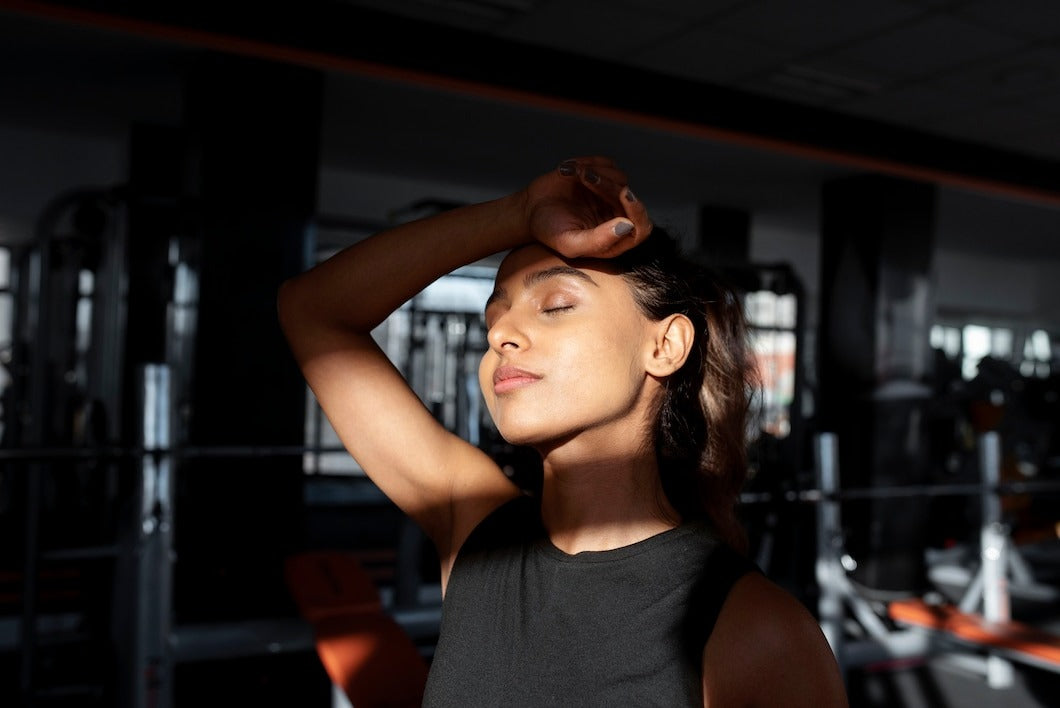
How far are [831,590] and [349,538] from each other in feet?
12.1

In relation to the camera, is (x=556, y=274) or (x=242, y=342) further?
(x=242, y=342)

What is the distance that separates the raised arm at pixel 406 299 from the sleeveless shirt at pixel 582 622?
10 cm

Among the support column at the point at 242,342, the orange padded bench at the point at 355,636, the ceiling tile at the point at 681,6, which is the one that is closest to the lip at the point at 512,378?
the orange padded bench at the point at 355,636

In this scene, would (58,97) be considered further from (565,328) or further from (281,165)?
(565,328)

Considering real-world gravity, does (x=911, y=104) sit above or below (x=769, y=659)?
above

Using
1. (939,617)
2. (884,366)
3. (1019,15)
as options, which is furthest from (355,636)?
(884,366)

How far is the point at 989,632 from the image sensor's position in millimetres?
3029

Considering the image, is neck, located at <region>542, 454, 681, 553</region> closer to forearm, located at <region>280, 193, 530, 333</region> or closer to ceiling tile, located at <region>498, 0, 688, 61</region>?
forearm, located at <region>280, 193, 530, 333</region>

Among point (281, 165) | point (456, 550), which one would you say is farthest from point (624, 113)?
point (456, 550)

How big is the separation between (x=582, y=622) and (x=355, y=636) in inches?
38.7

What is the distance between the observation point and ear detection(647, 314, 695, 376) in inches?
33.5

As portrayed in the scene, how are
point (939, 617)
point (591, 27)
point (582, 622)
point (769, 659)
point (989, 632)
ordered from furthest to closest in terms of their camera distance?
point (591, 27) < point (939, 617) < point (989, 632) < point (582, 622) < point (769, 659)

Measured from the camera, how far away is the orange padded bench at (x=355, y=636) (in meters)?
1.47

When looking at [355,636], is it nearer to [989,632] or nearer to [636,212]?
[636,212]
